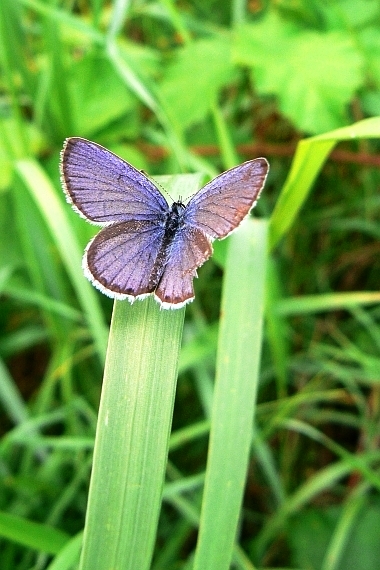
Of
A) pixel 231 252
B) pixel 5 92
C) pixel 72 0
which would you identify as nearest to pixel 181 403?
pixel 231 252

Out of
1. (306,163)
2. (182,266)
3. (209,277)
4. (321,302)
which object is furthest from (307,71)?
(182,266)

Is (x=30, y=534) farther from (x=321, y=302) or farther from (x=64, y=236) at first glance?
(x=321, y=302)

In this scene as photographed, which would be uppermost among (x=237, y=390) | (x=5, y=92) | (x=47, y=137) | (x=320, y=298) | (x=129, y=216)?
(x=5, y=92)

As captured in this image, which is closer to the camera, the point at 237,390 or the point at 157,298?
the point at 157,298

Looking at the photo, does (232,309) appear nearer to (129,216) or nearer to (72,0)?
(129,216)

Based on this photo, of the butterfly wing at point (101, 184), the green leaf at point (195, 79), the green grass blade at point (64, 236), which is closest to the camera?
the butterfly wing at point (101, 184)

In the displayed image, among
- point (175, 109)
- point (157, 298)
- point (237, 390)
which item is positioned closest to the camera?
point (157, 298)

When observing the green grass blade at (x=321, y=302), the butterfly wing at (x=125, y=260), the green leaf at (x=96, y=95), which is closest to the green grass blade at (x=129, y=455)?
the butterfly wing at (x=125, y=260)

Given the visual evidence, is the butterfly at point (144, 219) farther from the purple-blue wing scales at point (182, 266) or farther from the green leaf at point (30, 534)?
the green leaf at point (30, 534)

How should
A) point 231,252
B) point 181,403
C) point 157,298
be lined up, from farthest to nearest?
point 181,403, point 231,252, point 157,298
